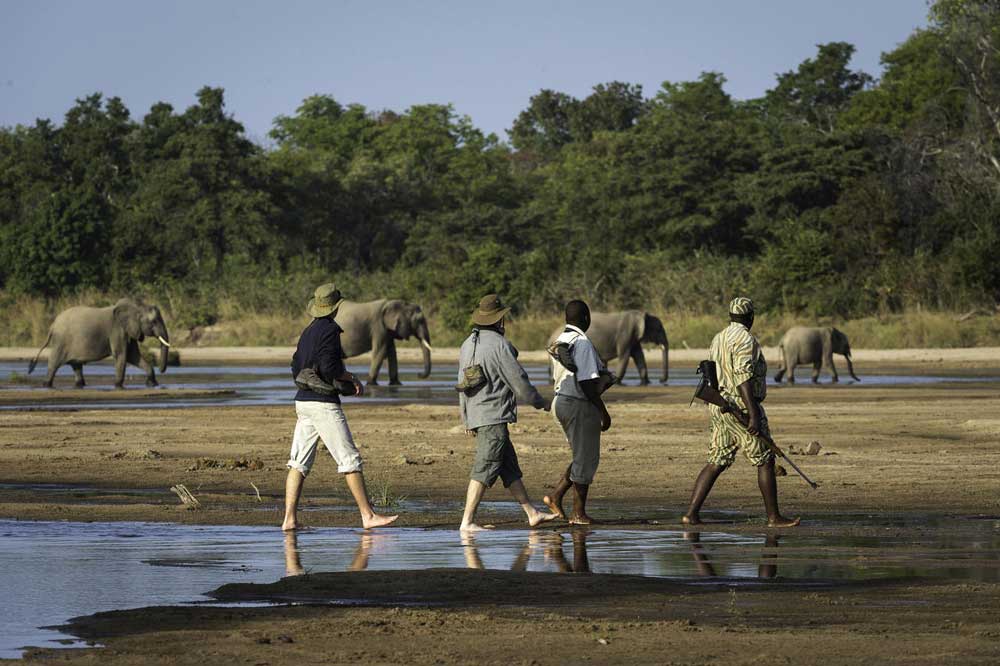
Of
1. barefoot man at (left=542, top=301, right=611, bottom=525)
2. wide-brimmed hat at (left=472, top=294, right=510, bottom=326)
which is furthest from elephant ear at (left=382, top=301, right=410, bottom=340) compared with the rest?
wide-brimmed hat at (left=472, top=294, right=510, bottom=326)

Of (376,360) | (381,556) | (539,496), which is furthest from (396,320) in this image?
(381,556)

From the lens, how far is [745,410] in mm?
12039

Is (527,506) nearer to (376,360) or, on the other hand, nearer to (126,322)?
(126,322)

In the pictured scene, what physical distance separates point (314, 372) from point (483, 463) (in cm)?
134

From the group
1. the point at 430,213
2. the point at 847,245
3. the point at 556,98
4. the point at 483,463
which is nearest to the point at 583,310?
the point at 483,463

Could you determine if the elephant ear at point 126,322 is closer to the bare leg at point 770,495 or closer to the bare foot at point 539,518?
the bare foot at point 539,518

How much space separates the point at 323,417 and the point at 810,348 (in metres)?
25.3

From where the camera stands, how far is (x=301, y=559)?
Answer: 10398 mm

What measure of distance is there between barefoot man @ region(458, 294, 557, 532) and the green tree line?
1454 inches

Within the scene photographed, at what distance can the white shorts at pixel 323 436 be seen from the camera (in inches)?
471

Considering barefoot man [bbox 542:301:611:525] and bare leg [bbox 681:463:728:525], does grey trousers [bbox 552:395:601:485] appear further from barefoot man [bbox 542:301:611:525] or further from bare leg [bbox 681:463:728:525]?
bare leg [bbox 681:463:728:525]

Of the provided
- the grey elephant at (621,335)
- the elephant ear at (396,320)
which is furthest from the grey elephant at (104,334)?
the grey elephant at (621,335)

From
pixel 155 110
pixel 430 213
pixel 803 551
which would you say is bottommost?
pixel 803 551

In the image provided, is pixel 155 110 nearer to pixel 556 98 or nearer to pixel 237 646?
pixel 556 98
